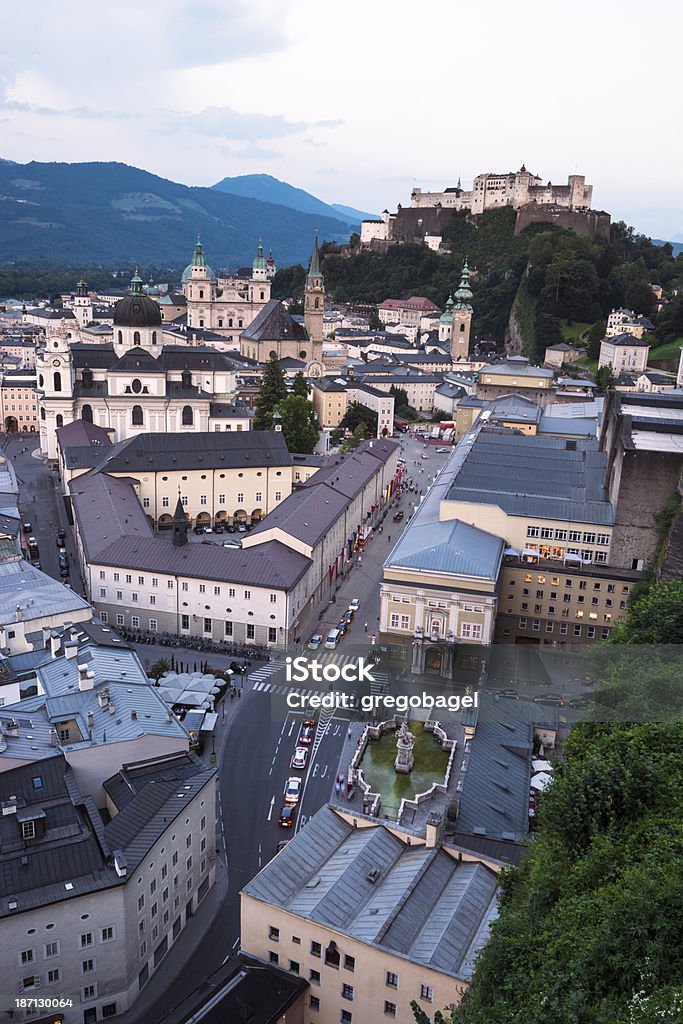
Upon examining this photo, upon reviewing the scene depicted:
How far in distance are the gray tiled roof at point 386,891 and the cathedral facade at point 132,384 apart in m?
51.9

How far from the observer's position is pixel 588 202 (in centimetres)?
14750

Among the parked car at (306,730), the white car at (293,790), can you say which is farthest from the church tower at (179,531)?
the white car at (293,790)

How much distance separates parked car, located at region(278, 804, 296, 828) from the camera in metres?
29.0

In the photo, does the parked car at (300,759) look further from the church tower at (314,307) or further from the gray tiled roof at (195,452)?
the church tower at (314,307)

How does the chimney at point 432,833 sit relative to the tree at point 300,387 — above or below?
below

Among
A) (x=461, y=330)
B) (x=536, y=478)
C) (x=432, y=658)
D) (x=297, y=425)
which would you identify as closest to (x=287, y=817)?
(x=432, y=658)

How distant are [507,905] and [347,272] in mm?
158315

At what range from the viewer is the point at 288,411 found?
253ft

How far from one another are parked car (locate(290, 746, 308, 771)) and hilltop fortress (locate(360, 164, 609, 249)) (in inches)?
4864

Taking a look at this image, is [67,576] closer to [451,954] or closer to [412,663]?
[412,663]

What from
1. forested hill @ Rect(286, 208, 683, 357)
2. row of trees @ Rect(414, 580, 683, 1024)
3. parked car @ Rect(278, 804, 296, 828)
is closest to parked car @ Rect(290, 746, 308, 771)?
parked car @ Rect(278, 804, 296, 828)

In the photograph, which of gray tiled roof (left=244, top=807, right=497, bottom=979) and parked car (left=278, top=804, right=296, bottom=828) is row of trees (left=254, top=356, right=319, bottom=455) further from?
gray tiled roof (left=244, top=807, right=497, bottom=979)

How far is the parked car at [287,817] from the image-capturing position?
28953 millimetres

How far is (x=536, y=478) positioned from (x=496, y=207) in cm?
11856
